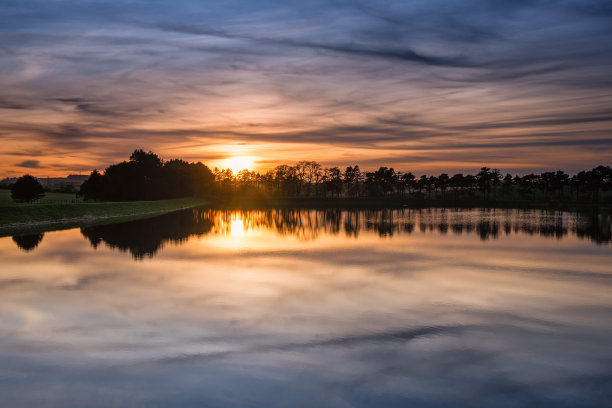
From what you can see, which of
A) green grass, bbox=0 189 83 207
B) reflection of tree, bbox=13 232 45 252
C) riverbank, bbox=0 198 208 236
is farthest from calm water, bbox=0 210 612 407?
green grass, bbox=0 189 83 207

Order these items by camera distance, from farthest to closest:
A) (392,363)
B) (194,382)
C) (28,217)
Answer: (28,217), (392,363), (194,382)

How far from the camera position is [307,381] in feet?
33.4

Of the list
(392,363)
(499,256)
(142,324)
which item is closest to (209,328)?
(142,324)

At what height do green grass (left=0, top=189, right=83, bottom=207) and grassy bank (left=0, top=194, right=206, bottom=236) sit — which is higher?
green grass (left=0, top=189, right=83, bottom=207)

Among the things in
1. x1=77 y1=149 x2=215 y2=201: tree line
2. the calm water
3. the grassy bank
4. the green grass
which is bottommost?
→ the calm water

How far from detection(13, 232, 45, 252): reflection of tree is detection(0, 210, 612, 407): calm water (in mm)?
5748

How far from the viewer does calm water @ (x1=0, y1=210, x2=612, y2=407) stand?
9750 millimetres

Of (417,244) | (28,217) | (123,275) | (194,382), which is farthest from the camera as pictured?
(28,217)

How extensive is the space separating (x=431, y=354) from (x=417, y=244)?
24.5 meters

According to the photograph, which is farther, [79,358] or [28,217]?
[28,217]

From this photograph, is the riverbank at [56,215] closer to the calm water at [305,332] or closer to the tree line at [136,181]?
the calm water at [305,332]

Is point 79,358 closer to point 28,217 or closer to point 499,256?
point 499,256

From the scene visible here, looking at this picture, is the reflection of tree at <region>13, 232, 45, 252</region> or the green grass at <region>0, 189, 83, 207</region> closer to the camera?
the reflection of tree at <region>13, 232, 45, 252</region>

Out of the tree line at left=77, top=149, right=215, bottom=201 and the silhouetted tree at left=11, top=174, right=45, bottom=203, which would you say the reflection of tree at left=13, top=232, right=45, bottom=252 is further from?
the tree line at left=77, top=149, right=215, bottom=201
